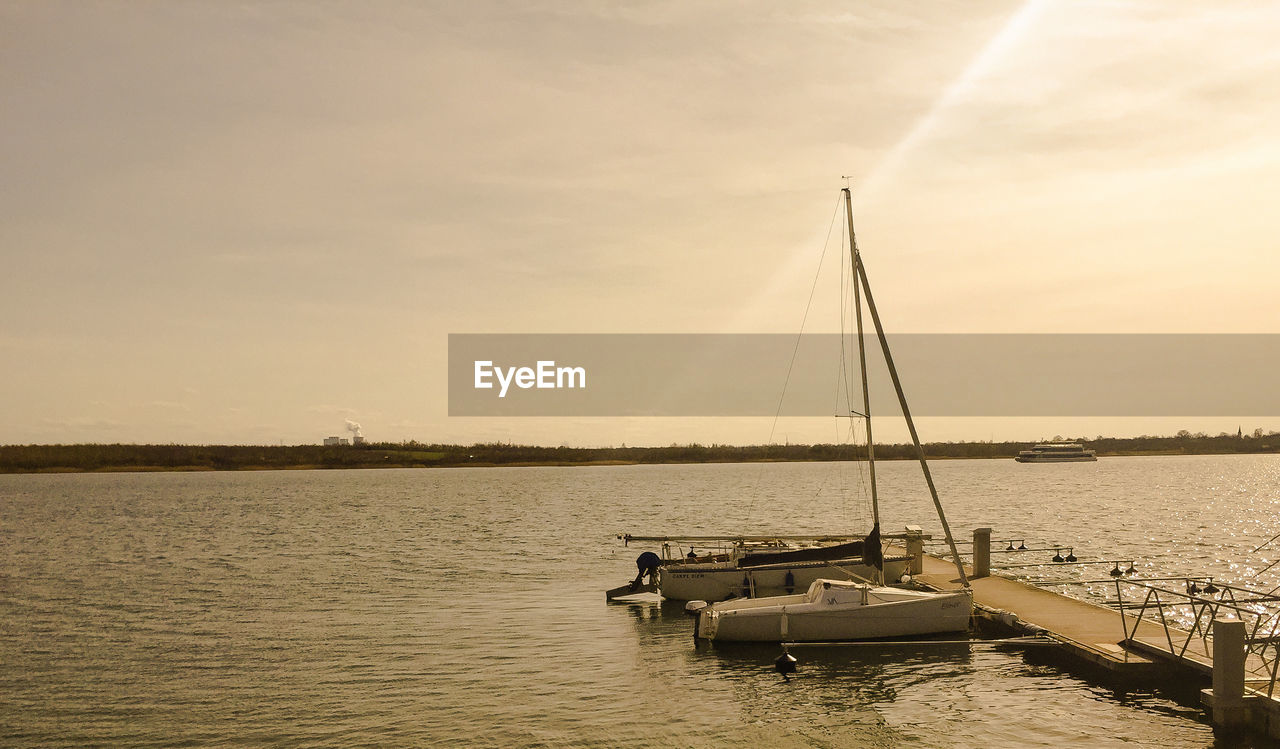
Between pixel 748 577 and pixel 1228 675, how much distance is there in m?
21.4

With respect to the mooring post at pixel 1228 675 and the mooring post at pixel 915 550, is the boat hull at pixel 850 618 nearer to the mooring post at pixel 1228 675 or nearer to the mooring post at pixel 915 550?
the mooring post at pixel 915 550

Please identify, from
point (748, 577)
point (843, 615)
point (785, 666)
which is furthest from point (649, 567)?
point (785, 666)

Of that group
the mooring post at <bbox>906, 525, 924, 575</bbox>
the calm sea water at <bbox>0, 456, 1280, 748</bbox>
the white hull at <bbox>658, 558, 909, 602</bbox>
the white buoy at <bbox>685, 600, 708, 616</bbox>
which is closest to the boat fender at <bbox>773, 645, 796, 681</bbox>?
the calm sea water at <bbox>0, 456, 1280, 748</bbox>

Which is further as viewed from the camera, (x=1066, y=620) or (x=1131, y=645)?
(x=1066, y=620)

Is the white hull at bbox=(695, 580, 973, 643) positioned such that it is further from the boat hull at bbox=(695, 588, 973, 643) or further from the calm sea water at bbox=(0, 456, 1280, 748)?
the calm sea water at bbox=(0, 456, 1280, 748)

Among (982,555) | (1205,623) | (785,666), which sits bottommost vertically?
(785,666)

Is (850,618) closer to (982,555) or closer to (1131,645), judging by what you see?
(1131,645)

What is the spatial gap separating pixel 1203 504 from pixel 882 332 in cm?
8774

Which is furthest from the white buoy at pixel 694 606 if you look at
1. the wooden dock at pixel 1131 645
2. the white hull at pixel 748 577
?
the wooden dock at pixel 1131 645

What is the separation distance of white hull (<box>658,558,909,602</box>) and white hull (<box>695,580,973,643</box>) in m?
6.28

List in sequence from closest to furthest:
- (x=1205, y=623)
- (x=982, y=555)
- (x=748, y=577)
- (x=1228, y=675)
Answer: (x=1228, y=675) < (x=1205, y=623) < (x=748, y=577) < (x=982, y=555)

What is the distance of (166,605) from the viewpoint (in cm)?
4459

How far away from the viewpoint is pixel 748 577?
41.3 meters

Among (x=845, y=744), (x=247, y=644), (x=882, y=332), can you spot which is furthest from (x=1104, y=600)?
(x=247, y=644)
